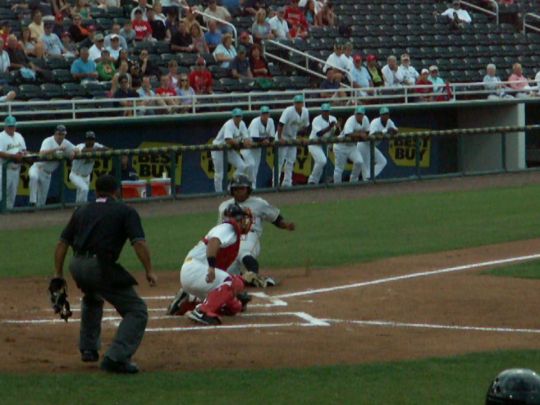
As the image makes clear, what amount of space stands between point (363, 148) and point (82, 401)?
682 inches

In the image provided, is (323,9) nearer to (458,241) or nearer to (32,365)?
(458,241)

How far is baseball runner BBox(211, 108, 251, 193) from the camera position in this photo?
23.4 metres

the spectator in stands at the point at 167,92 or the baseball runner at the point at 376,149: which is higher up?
the spectator in stands at the point at 167,92

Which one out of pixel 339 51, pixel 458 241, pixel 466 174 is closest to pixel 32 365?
pixel 458 241

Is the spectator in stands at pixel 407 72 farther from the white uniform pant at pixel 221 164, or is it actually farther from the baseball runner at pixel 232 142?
the white uniform pant at pixel 221 164

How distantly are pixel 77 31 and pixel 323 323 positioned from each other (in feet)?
48.2

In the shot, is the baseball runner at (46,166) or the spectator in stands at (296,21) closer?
the baseball runner at (46,166)

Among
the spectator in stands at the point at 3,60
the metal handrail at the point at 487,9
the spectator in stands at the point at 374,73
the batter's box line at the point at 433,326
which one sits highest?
the metal handrail at the point at 487,9

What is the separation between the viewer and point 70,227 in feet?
31.1

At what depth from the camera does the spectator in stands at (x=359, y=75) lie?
27766 millimetres

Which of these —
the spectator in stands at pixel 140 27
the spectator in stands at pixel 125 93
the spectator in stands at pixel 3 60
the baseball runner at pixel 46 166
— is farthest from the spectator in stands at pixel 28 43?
the baseball runner at pixel 46 166

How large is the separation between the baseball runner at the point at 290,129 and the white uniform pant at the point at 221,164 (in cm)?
94

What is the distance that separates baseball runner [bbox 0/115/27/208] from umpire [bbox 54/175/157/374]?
11601mm

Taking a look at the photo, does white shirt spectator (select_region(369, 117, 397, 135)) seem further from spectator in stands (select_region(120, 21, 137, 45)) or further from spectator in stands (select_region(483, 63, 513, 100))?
spectator in stands (select_region(120, 21, 137, 45))
